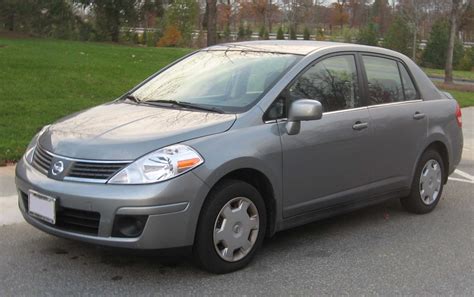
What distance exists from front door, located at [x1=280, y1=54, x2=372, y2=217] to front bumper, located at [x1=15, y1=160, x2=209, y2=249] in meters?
0.90

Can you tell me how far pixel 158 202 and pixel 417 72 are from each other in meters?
3.36

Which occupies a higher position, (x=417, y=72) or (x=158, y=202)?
(x=417, y=72)

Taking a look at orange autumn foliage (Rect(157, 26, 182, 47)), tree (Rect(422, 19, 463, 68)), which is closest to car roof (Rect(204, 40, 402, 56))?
orange autumn foliage (Rect(157, 26, 182, 47))

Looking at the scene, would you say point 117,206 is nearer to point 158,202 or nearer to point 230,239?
point 158,202

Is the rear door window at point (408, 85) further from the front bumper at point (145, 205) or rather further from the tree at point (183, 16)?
the tree at point (183, 16)

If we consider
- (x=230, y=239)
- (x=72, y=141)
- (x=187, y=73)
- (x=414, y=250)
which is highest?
(x=187, y=73)

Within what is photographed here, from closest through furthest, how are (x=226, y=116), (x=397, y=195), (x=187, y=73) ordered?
1. (x=226, y=116)
2. (x=187, y=73)
3. (x=397, y=195)

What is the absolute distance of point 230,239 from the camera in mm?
4203

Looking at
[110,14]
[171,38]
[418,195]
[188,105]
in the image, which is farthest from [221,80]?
[171,38]

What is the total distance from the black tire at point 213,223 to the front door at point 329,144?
418mm

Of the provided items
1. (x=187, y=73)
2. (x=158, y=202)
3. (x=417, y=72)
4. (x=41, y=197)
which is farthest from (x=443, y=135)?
(x=41, y=197)

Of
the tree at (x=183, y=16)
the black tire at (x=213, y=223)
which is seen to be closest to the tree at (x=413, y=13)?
the tree at (x=183, y=16)

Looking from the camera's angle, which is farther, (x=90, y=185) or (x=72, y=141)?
(x=72, y=141)

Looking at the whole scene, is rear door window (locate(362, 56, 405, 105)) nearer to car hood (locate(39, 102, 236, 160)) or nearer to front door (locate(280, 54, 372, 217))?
front door (locate(280, 54, 372, 217))
